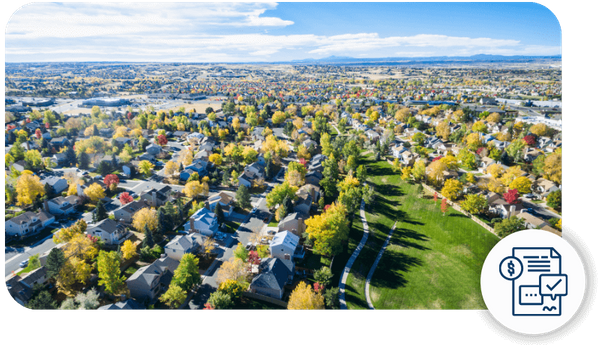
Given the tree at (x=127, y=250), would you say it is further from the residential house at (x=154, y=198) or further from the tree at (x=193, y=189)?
the tree at (x=193, y=189)

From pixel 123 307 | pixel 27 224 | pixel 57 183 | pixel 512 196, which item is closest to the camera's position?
pixel 123 307

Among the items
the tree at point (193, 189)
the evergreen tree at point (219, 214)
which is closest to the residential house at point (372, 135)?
the tree at point (193, 189)

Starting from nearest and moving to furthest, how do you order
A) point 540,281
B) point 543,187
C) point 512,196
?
point 540,281 < point 512,196 < point 543,187

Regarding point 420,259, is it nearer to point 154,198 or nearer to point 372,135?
point 154,198

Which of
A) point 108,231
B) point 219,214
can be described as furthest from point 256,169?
point 108,231

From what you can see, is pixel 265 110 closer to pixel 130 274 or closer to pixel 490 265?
pixel 130 274

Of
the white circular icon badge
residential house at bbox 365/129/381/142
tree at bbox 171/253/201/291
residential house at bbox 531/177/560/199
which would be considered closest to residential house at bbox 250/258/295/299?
tree at bbox 171/253/201/291

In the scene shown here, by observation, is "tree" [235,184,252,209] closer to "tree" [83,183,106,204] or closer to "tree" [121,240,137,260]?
"tree" [121,240,137,260]
